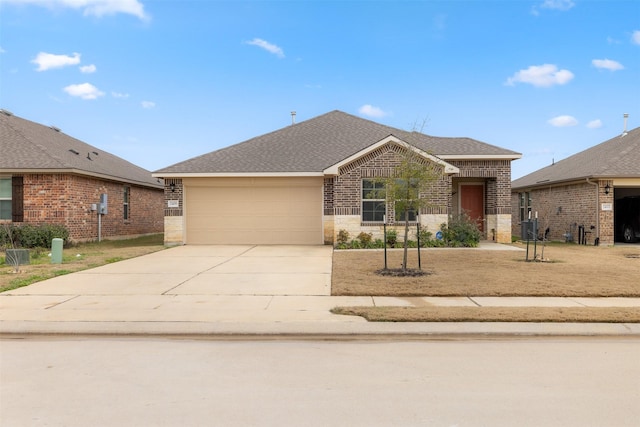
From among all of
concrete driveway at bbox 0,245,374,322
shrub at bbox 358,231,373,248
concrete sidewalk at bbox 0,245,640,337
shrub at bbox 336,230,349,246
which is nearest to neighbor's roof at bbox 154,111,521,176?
shrub at bbox 336,230,349,246

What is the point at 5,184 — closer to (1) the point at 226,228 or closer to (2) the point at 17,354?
(1) the point at 226,228

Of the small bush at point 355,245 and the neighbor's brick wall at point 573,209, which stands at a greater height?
the neighbor's brick wall at point 573,209

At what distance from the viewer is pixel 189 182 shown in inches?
805

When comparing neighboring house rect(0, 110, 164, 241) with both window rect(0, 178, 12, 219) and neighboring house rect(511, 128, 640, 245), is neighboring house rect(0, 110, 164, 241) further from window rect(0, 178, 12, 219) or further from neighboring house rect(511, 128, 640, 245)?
neighboring house rect(511, 128, 640, 245)

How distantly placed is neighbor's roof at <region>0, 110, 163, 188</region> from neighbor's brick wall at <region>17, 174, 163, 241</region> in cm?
49

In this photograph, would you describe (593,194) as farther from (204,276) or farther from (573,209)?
(204,276)

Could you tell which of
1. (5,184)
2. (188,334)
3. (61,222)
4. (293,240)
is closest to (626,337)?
(188,334)

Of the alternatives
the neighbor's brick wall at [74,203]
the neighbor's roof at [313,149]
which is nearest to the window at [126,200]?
the neighbor's brick wall at [74,203]

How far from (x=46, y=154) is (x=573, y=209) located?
23.2 metres

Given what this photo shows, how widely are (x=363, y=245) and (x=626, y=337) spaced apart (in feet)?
38.7

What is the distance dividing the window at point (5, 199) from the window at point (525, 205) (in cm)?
2578

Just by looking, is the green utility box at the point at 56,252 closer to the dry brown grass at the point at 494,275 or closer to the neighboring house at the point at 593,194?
the dry brown grass at the point at 494,275

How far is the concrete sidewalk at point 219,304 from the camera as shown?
6.73 meters

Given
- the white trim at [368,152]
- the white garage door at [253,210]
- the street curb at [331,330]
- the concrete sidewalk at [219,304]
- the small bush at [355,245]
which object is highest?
the white trim at [368,152]
